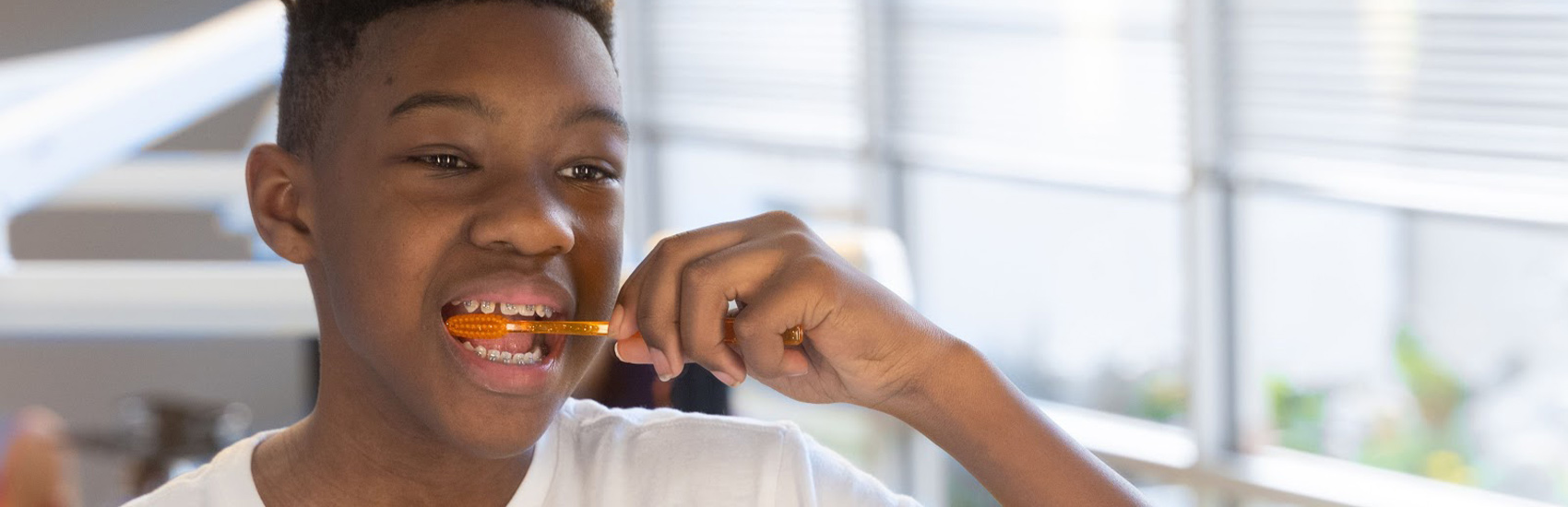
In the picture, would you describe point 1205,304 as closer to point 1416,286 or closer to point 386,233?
point 1416,286

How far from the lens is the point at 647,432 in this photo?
140 centimetres

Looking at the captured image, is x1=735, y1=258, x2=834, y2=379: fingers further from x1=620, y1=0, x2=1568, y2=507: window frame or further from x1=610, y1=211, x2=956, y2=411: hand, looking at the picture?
x1=620, y1=0, x2=1568, y2=507: window frame

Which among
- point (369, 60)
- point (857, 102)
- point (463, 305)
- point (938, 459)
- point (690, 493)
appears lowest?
point (938, 459)

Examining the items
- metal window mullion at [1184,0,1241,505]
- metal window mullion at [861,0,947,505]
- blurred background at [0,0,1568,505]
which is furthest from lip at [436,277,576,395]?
metal window mullion at [861,0,947,505]

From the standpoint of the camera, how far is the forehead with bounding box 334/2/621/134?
1173mm

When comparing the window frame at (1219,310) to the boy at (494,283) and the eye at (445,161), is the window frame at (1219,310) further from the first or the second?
the eye at (445,161)

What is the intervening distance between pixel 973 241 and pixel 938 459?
0.73 metres

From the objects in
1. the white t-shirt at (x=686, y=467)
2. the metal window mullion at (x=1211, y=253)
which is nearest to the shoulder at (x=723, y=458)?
the white t-shirt at (x=686, y=467)

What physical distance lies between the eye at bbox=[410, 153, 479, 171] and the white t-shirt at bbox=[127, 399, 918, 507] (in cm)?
29

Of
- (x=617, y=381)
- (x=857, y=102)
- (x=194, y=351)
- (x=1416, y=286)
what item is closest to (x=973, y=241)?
(x=857, y=102)

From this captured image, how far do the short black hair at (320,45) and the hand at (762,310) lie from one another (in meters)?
0.27

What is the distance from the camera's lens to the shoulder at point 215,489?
127 cm

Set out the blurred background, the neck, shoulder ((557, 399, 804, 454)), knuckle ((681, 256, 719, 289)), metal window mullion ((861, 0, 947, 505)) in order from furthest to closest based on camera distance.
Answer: metal window mullion ((861, 0, 947, 505)) → the blurred background → shoulder ((557, 399, 804, 454)) → the neck → knuckle ((681, 256, 719, 289))

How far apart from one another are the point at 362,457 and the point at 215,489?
0.40 feet
